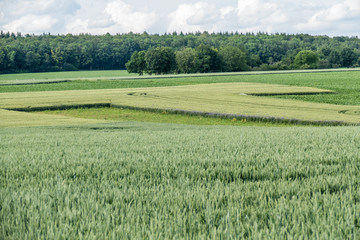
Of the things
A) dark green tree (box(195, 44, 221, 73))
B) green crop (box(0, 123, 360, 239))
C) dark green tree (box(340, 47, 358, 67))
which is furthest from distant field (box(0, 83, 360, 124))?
dark green tree (box(340, 47, 358, 67))

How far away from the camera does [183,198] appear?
5.04 m

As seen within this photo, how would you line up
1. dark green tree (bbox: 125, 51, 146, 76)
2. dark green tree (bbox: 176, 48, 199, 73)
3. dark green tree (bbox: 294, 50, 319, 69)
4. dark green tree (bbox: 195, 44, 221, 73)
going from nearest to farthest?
dark green tree (bbox: 176, 48, 199, 73), dark green tree (bbox: 195, 44, 221, 73), dark green tree (bbox: 125, 51, 146, 76), dark green tree (bbox: 294, 50, 319, 69)

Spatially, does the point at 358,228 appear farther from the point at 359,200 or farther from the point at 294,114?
the point at 294,114

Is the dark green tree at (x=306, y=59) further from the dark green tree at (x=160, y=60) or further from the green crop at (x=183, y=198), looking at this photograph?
the green crop at (x=183, y=198)

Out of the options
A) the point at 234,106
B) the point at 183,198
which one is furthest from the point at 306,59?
the point at 183,198

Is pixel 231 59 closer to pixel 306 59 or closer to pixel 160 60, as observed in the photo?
pixel 160 60

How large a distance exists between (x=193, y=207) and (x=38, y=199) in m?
1.94

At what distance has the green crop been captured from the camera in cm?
396

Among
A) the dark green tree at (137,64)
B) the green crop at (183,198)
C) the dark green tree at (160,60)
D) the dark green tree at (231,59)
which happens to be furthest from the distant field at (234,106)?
the dark green tree at (231,59)

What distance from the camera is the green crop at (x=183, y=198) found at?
396cm

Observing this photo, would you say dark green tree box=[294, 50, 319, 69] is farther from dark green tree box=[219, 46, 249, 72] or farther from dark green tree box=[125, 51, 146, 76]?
dark green tree box=[125, 51, 146, 76]

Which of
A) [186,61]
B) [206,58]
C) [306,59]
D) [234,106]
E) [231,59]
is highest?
[206,58]

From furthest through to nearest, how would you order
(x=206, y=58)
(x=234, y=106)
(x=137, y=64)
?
(x=137, y=64), (x=206, y=58), (x=234, y=106)

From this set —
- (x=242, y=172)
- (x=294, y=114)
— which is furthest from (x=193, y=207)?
(x=294, y=114)
